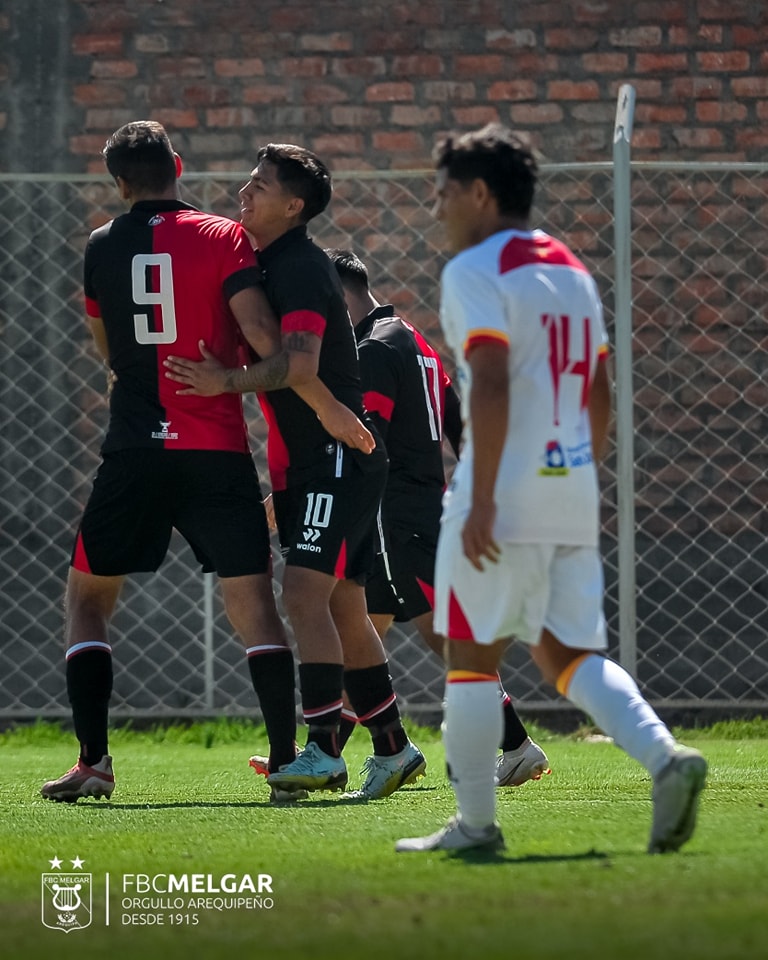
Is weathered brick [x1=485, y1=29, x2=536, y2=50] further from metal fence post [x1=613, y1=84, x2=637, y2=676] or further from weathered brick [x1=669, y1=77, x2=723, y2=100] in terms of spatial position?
A: metal fence post [x1=613, y1=84, x2=637, y2=676]

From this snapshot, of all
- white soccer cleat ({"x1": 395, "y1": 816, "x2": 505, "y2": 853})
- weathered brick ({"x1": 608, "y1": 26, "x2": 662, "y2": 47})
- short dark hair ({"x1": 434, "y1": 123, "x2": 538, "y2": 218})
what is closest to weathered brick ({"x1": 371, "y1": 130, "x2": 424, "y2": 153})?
weathered brick ({"x1": 608, "y1": 26, "x2": 662, "y2": 47})

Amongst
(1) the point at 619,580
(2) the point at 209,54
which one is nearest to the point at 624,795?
(1) the point at 619,580

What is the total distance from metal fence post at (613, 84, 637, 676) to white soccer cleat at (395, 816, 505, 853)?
10.1ft

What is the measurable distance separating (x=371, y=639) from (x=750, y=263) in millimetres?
2775

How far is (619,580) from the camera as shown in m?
6.04

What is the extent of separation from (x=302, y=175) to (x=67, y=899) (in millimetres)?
2332

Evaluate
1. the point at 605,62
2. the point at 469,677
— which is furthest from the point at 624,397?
the point at 469,677

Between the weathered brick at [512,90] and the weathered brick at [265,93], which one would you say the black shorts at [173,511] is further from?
the weathered brick at [512,90]

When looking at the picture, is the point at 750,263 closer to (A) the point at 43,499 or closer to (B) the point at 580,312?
(A) the point at 43,499

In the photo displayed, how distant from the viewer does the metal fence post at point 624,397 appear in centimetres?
598

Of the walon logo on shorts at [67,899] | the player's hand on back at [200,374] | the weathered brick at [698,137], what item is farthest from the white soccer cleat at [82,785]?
the weathered brick at [698,137]

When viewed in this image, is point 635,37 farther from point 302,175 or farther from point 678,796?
point 678,796

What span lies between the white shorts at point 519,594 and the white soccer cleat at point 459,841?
13.7 inches

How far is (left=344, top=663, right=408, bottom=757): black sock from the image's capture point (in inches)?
173
